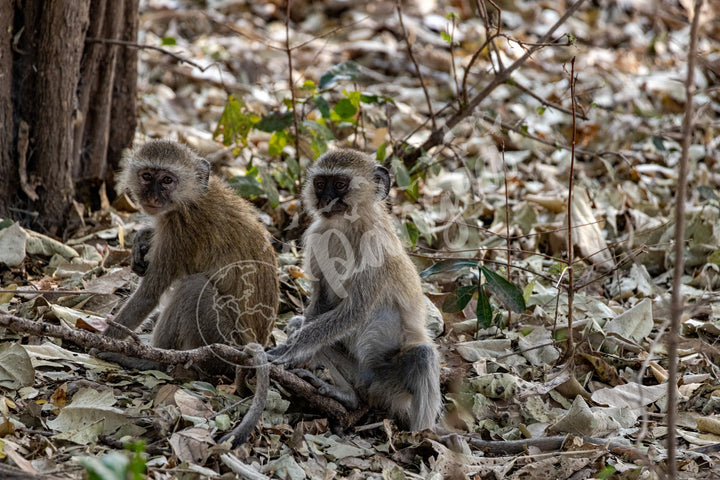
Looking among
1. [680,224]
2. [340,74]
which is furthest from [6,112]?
[680,224]

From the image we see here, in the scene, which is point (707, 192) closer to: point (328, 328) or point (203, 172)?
point (328, 328)

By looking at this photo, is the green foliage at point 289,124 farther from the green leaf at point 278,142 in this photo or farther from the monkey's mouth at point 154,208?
the monkey's mouth at point 154,208

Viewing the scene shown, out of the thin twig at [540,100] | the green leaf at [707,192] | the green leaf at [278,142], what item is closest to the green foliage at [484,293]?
the thin twig at [540,100]

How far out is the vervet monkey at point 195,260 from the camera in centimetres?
530

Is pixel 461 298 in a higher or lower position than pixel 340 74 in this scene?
lower

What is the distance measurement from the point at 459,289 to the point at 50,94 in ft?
11.6

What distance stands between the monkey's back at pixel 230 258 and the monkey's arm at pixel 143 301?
0.14 m

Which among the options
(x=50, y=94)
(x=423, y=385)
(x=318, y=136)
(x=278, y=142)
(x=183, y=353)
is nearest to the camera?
(x=183, y=353)

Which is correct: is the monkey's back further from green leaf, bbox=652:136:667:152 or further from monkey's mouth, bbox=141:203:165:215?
green leaf, bbox=652:136:667:152

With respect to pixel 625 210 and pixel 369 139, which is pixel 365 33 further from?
pixel 625 210

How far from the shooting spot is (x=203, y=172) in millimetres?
5664

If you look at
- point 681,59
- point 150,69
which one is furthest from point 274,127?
point 681,59

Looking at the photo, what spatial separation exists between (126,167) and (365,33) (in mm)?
7848

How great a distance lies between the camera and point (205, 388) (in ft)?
16.2
